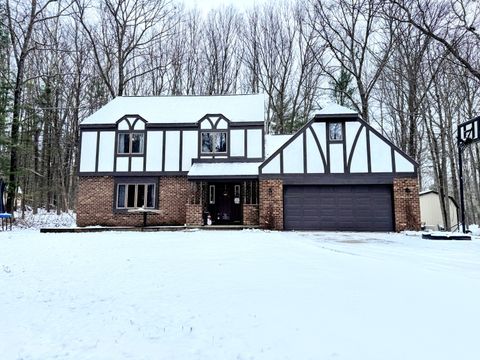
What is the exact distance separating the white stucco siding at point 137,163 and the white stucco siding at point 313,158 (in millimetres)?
7965

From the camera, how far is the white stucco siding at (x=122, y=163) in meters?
16.3

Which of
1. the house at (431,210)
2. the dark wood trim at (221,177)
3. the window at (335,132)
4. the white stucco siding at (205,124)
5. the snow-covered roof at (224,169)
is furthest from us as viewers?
the house at (431,210)

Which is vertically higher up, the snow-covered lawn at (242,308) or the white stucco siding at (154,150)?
the white stucco siding at (154,150)

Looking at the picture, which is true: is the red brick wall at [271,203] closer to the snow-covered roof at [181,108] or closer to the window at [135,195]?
the snow-covered roof at [181,108]

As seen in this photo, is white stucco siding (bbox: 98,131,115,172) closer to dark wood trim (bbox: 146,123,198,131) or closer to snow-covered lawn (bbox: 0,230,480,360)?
dark wood trim (bbox: 146,123,198,131)

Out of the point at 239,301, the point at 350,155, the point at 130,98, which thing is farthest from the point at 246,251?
the point at 130,98

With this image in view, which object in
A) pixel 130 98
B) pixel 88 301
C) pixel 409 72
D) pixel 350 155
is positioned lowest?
pixel 88 301

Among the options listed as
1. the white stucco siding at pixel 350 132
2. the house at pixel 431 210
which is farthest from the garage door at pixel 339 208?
the house at pixel 431 210

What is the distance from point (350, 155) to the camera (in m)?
14.2

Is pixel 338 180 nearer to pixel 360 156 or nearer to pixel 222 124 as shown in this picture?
pixel 360 156

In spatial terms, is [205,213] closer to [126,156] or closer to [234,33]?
[126,156]

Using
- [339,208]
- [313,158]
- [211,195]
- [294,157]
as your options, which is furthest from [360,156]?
[211,195]

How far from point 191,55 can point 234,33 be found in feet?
12.5

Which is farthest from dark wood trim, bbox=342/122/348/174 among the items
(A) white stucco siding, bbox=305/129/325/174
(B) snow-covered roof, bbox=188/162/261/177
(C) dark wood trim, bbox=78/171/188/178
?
(C) dark wood trim, bbox=78/171/188/178
